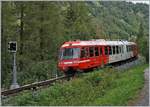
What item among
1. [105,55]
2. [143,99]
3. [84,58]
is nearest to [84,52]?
[84,58]

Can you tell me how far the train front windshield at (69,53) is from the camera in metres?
31.3

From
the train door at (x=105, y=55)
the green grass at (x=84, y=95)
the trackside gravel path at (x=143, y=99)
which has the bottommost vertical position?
the green grass at (x=84, y=95)

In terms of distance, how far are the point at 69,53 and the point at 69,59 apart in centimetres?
43

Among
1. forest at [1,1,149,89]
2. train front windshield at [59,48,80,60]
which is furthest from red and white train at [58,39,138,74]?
forest at [1,1,149,89]

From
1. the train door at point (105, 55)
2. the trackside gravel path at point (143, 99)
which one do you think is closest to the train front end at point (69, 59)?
the train door at point (105, 55)

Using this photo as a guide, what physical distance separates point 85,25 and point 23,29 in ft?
45.1

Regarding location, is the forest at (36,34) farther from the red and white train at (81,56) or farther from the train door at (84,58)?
the train door at (84,58)

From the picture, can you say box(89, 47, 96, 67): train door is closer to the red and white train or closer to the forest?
the red and white train

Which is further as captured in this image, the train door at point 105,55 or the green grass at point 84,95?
the train door at point 105,55

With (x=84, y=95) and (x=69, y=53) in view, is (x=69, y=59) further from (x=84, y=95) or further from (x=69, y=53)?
(x=84, y=95)

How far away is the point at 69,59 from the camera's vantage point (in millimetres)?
31375

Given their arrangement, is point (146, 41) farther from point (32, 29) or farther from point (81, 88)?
point (81, 88)

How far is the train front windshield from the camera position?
31.3m

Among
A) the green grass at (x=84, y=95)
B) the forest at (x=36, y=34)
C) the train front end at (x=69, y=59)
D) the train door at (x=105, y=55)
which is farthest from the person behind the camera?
the train door at (x=105, y=55)
